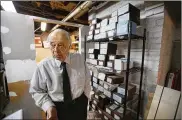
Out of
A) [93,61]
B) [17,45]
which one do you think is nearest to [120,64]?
[93,61]

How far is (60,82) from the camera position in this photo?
0.98 metres

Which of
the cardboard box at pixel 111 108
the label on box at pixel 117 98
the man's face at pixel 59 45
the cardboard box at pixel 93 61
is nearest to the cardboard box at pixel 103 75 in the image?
the cardboard box at pixel 93 61

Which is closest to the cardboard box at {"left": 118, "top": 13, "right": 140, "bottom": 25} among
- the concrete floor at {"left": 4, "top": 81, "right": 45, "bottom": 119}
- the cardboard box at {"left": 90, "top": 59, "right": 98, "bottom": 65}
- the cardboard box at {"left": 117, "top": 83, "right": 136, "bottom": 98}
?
the cardboard box at {"left": 90, "top": 59, "right": 98, "bottom": 65}

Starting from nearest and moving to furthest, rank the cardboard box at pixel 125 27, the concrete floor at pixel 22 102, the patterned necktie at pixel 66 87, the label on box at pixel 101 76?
1. the patterned necktie at pixel 66 87
2. the cardboard box at pixel 125 27
3. the concrete floor at pixel 22 102
4. the label on box at pixel 101 76

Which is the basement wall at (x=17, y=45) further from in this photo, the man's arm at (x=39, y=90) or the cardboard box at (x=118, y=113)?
the cardboard box at (x=118, y=113)

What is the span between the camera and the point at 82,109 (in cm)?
113

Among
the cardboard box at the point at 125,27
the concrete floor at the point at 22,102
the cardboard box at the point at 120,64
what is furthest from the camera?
the concrete floor at the point at 22,102

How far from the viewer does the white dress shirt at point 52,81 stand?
0.90m

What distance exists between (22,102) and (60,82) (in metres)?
1.02

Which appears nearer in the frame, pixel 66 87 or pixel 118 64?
pixel 66 87

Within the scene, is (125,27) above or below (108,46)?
above

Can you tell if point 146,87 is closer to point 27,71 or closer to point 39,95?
point 39,95

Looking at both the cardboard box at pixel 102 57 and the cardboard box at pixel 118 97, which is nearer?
the cardboard box at pixel 118 97

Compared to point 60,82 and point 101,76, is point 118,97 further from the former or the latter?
point 60,82
